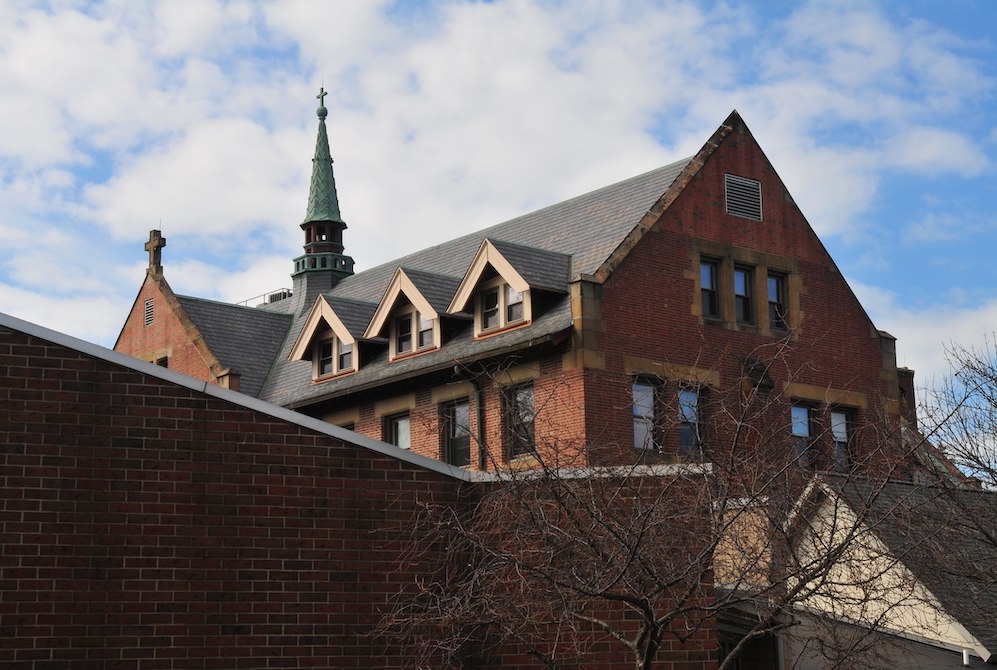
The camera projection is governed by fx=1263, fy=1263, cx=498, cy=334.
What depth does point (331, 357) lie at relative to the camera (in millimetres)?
33938

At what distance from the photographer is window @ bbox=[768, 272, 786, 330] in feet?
98.7

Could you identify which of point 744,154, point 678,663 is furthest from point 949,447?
point 678,663

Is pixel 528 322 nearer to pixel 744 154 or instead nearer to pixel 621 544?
pixel 744 154

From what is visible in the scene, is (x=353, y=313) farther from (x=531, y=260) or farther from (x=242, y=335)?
(x=531, y=260)

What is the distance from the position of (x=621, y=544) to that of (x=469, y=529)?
119 inches

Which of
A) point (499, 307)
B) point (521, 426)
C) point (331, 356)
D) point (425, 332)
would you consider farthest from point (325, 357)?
point (521, 426)

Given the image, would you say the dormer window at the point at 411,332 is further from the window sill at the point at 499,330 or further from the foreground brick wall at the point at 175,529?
the foreground brick wall at the point at 175,529

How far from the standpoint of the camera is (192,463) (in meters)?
13.9

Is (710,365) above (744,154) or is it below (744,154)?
below

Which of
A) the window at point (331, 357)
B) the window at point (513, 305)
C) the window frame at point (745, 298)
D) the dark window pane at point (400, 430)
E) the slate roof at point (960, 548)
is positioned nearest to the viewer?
the slate roof at point (960, 548)

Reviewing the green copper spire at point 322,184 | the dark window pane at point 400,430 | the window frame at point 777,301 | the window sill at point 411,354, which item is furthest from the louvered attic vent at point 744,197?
the green copper spire at point 322,184

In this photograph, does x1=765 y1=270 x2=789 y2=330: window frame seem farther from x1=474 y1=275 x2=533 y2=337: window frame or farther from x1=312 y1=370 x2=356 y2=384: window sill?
x1=312 y1=370 x2=356 y2=384: window sill

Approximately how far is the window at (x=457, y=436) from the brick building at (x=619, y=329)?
48mm

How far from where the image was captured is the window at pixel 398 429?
31031 mm
